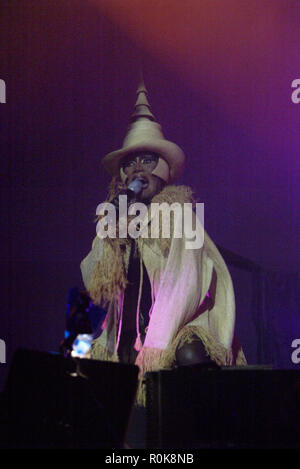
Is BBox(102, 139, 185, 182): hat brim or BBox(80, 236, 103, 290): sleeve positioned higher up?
BBox(102, 139, 185, 182): hat brim

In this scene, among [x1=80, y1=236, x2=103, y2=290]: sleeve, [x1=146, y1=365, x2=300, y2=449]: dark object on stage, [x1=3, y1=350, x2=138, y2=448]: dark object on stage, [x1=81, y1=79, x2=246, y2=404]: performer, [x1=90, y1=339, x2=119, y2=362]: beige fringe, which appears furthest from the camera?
[x1=80, y1=236, x2=103, y2=290]: sleeve

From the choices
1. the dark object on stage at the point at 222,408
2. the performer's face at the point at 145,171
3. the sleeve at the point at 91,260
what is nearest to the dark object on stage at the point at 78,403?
the dark object on stage at the point at 222,408

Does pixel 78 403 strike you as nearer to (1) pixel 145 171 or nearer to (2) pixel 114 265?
(2) pixel 114 265

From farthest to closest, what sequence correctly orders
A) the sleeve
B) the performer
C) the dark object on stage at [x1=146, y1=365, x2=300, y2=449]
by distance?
the sleeve
the performer
the dark object on stage at [x1=146, y1=365, x2=300, y2=449]

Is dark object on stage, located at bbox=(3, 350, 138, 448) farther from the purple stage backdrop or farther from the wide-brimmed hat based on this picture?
the wide-brimmed hat

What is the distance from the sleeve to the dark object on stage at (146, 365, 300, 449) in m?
1.25

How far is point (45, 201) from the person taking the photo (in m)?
3.21

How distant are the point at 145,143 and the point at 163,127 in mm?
171

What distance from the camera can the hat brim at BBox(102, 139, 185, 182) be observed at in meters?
3.08

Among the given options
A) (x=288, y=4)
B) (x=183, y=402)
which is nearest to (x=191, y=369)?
(x=183, y=402)

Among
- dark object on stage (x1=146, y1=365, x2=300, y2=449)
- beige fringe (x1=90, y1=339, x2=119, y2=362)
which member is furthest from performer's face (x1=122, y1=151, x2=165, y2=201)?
dark object on stage (x1=146, y1=365, x2=300, y2=449)

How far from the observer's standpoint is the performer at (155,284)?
106 inches

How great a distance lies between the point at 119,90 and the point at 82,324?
1866 millimetres

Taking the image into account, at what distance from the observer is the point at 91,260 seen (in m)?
3.04
